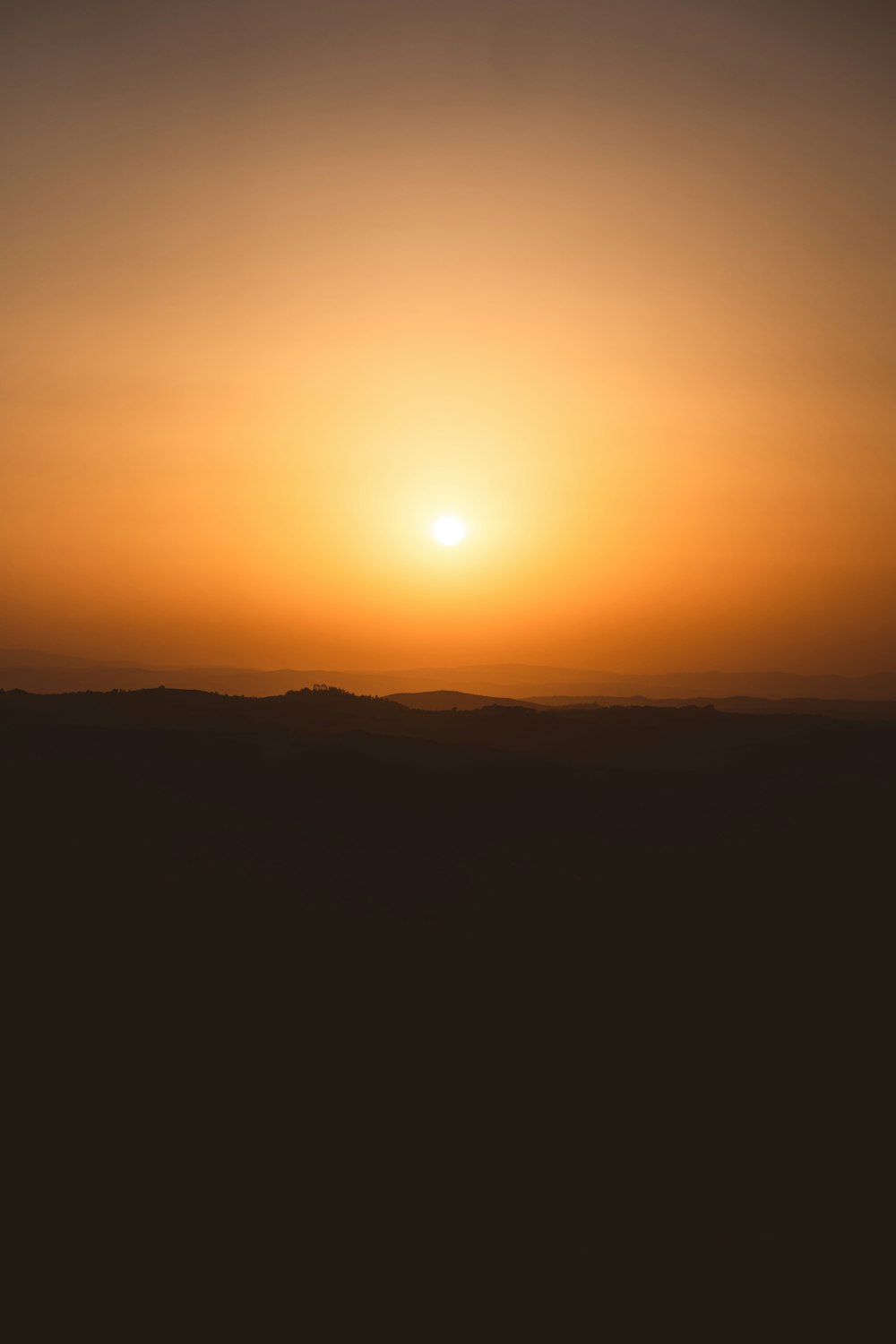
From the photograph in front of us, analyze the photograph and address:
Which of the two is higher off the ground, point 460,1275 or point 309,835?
point 309,835

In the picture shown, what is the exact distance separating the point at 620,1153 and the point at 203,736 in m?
20.1

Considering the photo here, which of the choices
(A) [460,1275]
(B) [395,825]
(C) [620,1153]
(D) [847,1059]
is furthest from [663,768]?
(A) [460,1275]

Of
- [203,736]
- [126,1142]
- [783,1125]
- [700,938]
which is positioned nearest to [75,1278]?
[126,1142]

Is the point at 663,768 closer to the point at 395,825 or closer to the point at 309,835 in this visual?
the point at 395,825

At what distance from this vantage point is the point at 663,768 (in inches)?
1083

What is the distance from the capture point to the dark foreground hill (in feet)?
49.9

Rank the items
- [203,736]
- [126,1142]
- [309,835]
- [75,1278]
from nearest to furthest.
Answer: [75,1278] < [126,1142] < [309,835] < [203,736]

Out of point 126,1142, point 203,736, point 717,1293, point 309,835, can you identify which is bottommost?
point 717,1293

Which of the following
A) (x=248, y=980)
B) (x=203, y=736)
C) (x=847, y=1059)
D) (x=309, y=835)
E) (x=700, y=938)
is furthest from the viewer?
(x=203, y=736)

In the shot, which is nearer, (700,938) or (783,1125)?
(783,1125)

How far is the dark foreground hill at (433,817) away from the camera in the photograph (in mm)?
15211

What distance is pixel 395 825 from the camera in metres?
19.6

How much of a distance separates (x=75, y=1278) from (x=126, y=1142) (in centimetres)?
148

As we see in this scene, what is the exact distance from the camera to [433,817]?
20.1 m
